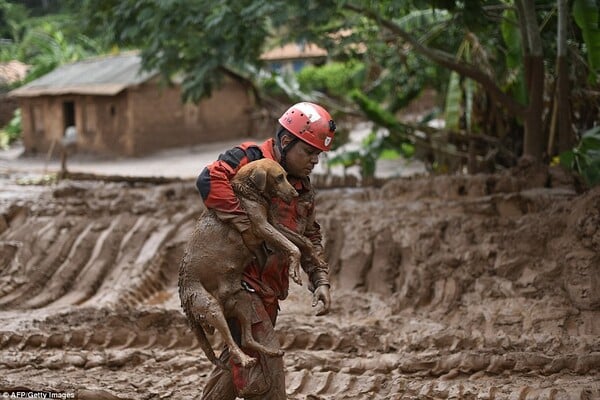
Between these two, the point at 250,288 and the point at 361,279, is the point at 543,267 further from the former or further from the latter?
the point at 250,288

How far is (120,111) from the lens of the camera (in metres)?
18.7

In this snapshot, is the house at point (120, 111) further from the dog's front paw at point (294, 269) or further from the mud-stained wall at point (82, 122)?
the dog's front paw at point (294, 269)

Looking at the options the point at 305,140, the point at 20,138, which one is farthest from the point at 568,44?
the point at 20,138

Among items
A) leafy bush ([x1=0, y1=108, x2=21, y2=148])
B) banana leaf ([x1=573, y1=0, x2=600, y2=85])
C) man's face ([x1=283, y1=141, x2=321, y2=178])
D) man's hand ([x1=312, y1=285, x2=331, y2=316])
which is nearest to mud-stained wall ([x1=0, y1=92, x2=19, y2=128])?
leafy bush ([x1=0, y1=108, x2=21, y2=148])

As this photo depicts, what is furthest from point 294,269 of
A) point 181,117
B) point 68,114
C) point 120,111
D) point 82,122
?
point 68,114

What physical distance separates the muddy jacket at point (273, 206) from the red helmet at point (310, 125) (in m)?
0.21

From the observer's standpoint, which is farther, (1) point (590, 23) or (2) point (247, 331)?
(1) point (590, 23)

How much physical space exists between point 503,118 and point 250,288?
8258mm

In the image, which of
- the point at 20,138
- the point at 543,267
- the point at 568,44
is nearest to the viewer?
the point at 543,267

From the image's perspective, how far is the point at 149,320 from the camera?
6238mm

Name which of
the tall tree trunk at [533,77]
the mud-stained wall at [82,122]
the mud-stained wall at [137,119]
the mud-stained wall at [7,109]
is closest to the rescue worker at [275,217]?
the tall tree trunk at [533,77]

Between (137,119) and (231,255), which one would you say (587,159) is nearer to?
(231,255)

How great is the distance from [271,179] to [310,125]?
0.31 m

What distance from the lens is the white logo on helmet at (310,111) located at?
355 cm
